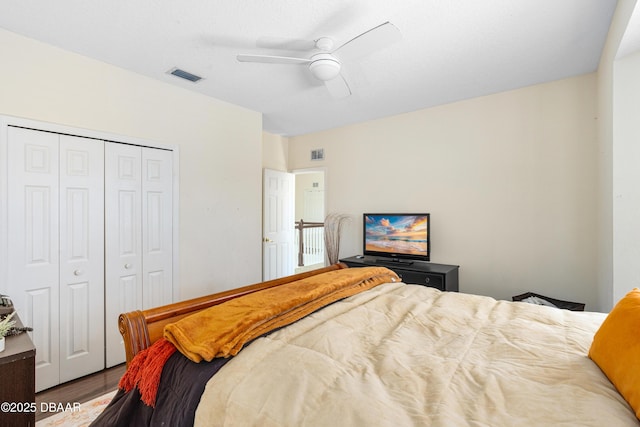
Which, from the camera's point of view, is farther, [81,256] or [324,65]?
[81,256]

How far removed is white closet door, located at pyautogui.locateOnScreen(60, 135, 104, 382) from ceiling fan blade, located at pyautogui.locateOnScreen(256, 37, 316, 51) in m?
1.73

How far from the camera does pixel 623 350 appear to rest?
98 centimetres

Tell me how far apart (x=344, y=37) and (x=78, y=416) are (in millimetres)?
3176

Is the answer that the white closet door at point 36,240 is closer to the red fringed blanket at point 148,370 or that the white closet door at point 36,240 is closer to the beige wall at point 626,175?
the red fringed blanket at point 148,370

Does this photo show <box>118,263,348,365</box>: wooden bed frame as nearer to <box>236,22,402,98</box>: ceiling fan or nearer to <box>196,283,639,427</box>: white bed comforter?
<box>196,283,639,427</box>: white bed comforter

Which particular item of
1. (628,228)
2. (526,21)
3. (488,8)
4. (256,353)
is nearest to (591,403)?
(256,353)

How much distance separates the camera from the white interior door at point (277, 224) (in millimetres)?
4609

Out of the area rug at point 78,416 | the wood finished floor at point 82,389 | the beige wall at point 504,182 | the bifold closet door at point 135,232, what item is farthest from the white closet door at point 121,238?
the beige wall at point 504,182

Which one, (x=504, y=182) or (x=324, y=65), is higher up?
(x=324, y=65)

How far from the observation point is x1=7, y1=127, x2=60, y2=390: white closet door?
228 centimetres

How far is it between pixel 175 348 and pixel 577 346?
1645 millimetres

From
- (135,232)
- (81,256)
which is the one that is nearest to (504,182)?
(135,232)

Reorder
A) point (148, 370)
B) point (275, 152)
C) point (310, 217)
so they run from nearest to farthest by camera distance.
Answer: point (148, 370), point (275, 152), point (310, 217)

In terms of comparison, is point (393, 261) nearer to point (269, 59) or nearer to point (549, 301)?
point (549, 301)
